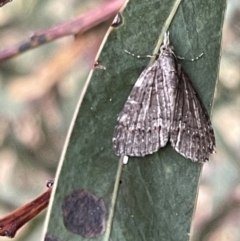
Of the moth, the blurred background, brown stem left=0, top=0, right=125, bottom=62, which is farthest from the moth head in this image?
the blurred background

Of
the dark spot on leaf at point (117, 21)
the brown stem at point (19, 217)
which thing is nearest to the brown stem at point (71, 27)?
the dark spot on leaf at point (117, 21)

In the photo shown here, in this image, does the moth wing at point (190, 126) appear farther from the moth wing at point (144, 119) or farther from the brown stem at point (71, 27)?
the brown stem at point (71, 27)

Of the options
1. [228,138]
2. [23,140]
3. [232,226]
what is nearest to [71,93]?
[23,140]

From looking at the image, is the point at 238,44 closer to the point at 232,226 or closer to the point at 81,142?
the point at 232,226

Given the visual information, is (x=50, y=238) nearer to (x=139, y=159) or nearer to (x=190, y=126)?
(x=139, y=159)

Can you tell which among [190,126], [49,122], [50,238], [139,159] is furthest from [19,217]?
[49,122]

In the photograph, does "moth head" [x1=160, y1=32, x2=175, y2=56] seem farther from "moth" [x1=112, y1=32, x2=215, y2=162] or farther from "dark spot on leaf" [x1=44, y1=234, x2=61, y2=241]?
"dark spot on leaf" [x1=44, y1=234, x2=61, y2=241]
